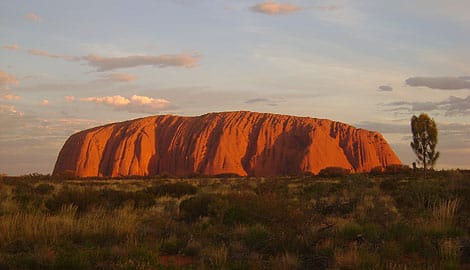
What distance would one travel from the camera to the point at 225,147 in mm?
78625

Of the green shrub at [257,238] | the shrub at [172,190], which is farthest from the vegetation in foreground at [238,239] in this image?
the shrub at [172,190]

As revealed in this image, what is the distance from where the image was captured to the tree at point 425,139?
144 ft

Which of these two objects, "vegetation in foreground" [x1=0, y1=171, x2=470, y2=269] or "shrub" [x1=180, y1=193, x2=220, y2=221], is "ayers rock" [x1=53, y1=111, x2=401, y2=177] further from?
"vegetation in foreground" [x1=0, y1=171, x2=470, y2=269]

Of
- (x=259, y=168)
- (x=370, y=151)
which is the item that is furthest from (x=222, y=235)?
(x=370, y=151)

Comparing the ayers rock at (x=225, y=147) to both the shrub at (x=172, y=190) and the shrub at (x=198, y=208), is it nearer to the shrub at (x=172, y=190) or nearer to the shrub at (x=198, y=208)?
the shrub at (x=172, y=190)

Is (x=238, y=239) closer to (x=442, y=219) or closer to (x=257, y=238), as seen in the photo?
(x=257, y=238)

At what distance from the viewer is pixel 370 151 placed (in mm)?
84188

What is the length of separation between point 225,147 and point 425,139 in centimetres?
3972

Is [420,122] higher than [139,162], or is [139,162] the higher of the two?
[420,122]

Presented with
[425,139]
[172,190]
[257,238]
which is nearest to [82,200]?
[257,238]

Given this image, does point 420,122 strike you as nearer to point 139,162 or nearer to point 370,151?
point 370,151

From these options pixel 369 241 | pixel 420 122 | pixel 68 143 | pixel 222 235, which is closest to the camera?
pixel 369 241

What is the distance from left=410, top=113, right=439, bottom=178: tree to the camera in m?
44.0

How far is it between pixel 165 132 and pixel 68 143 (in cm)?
1983
